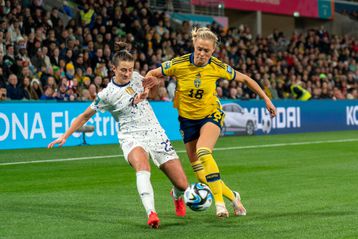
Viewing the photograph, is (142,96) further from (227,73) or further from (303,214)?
(303,214)

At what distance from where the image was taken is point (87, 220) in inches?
358

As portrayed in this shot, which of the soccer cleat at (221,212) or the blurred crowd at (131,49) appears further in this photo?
the blurred crowd at (131,49)

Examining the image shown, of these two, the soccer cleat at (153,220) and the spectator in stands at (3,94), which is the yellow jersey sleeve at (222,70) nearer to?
the soccer cleat at (153,220)

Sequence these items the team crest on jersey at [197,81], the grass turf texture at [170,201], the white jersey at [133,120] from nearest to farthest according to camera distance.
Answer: the grass turf texture at [170,201] → the white jersey at [133,120] → the team crest on jersey at [197,81]

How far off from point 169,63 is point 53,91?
1411cm

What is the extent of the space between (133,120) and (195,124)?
3.17ft

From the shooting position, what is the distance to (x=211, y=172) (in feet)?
30.4

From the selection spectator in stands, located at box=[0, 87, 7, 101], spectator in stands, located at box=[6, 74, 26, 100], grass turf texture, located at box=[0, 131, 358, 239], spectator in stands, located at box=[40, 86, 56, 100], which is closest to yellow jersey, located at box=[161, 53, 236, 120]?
grass turf texture, located at box=[0, 131, 358, 239]

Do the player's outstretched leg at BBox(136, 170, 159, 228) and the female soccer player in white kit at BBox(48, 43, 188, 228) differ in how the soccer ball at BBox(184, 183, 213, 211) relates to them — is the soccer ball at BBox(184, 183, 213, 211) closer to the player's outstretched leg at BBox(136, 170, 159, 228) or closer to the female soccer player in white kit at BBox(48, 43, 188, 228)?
the player's outstretched leg at BBox(136, 170, 159, 228)

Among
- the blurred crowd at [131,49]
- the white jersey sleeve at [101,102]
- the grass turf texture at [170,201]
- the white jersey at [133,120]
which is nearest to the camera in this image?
the grass turf texture at [170,201]

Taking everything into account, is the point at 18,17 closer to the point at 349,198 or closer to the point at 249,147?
the point at 249,147

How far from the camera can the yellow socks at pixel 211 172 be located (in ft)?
30.2

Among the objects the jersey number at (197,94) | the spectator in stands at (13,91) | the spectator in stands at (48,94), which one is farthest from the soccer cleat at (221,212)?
the spectator in stands at (48,94)

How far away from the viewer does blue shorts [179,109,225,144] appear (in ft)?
31.8
